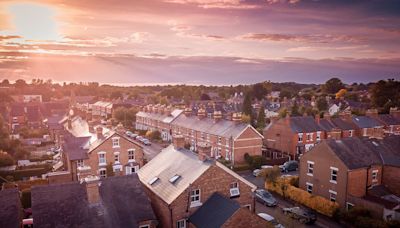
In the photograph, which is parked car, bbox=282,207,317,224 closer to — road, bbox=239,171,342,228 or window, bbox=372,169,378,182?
road, bbox=239,171,342,228

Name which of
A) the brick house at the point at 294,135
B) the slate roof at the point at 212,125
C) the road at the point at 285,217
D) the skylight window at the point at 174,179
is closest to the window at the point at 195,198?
the skylight window at the point at 174,179

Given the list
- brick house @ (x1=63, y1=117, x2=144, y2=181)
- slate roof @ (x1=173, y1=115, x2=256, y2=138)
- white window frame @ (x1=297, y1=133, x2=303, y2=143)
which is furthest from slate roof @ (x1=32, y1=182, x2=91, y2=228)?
white window frame @ (x1=297, y1=133, x2=303, y2=143)

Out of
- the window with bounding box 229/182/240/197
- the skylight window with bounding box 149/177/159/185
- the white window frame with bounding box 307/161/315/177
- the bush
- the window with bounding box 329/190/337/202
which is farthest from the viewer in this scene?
the white window frame with bounding box 307/161/315/177

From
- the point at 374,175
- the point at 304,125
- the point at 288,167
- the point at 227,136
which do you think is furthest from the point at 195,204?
the point at 304,125

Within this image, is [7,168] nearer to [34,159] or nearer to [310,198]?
[34,159]

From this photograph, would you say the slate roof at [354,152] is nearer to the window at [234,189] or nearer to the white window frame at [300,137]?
the window at [234,189]

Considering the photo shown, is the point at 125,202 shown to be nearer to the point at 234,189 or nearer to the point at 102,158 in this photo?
the point at 234,189

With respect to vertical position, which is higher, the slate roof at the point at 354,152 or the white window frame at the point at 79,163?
the slate roof at the point at 354,152
